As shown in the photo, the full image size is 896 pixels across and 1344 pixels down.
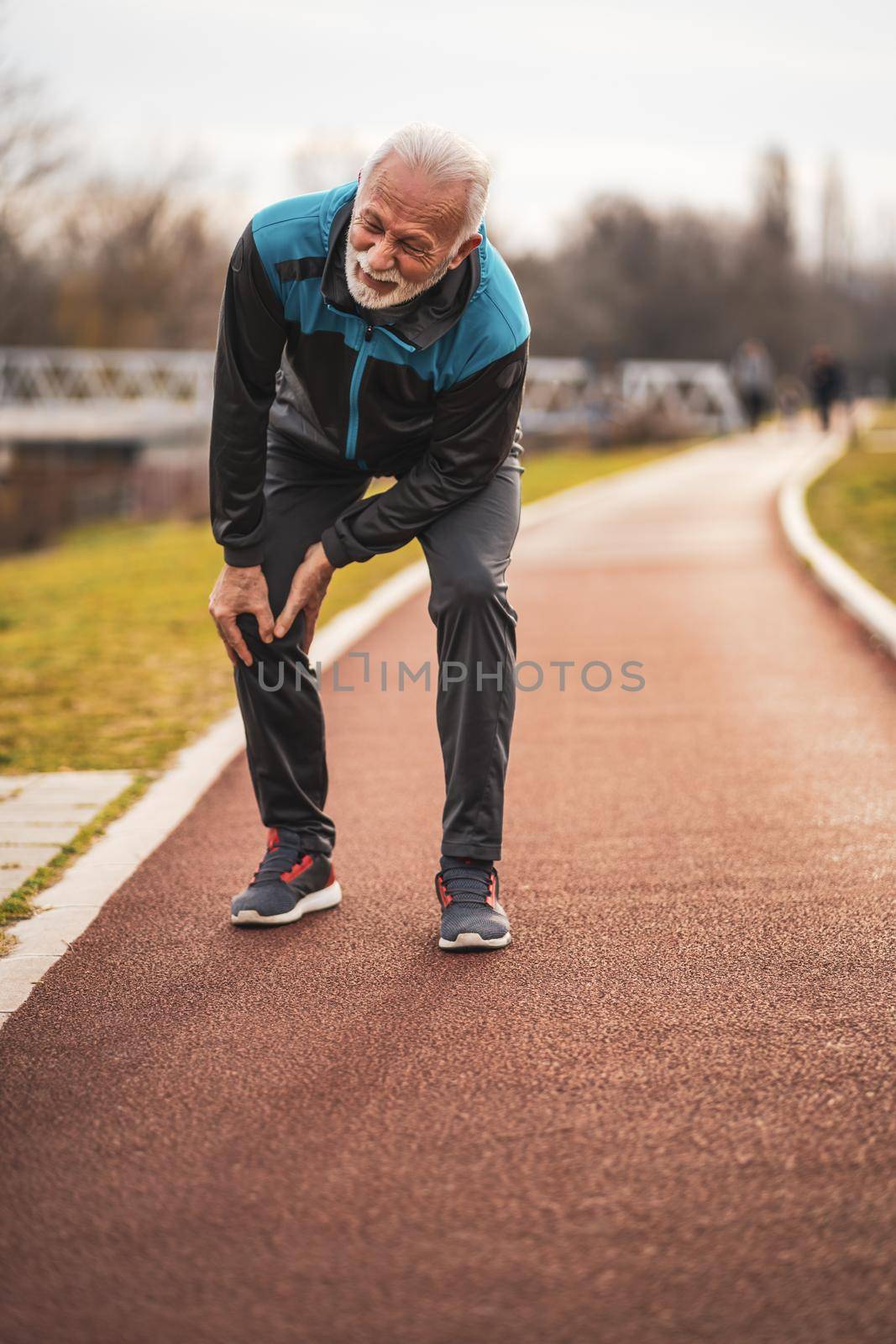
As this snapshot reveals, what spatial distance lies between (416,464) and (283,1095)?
5.19ft

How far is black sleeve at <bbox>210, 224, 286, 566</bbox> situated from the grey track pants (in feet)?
0.33

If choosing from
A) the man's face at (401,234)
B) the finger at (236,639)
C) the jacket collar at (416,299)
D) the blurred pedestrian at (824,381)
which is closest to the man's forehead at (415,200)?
the man's face at (401,234)

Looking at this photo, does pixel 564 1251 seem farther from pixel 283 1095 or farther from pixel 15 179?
pixel 15 179

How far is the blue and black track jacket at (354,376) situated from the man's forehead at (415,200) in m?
0.19

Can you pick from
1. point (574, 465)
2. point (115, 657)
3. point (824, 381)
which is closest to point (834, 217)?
point (824, 381)

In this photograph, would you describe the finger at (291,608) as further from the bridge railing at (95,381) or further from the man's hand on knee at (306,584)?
the bridge railing at (95,381)

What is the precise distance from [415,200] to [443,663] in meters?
1.09

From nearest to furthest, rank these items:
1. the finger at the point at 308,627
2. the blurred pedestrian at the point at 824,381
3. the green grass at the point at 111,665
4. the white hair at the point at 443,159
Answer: the white hair at the point at 443,159 → the finger at the point at 308,627 → the green grass at the point at 111,665 → the blurred pedestrian at the point at 824,381

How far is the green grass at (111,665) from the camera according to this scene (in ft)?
18.6

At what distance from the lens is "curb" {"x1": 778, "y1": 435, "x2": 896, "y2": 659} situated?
8.16m

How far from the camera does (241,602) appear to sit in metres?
3.69

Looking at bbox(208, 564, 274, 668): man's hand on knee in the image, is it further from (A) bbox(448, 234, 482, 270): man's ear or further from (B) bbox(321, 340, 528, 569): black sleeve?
(A) bbox(448, 234, 482, 270): man's ear

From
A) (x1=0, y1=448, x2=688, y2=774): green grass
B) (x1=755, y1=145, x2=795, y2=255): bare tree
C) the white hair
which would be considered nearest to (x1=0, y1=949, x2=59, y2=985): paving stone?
the white hair

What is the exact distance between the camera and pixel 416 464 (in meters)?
3.64
